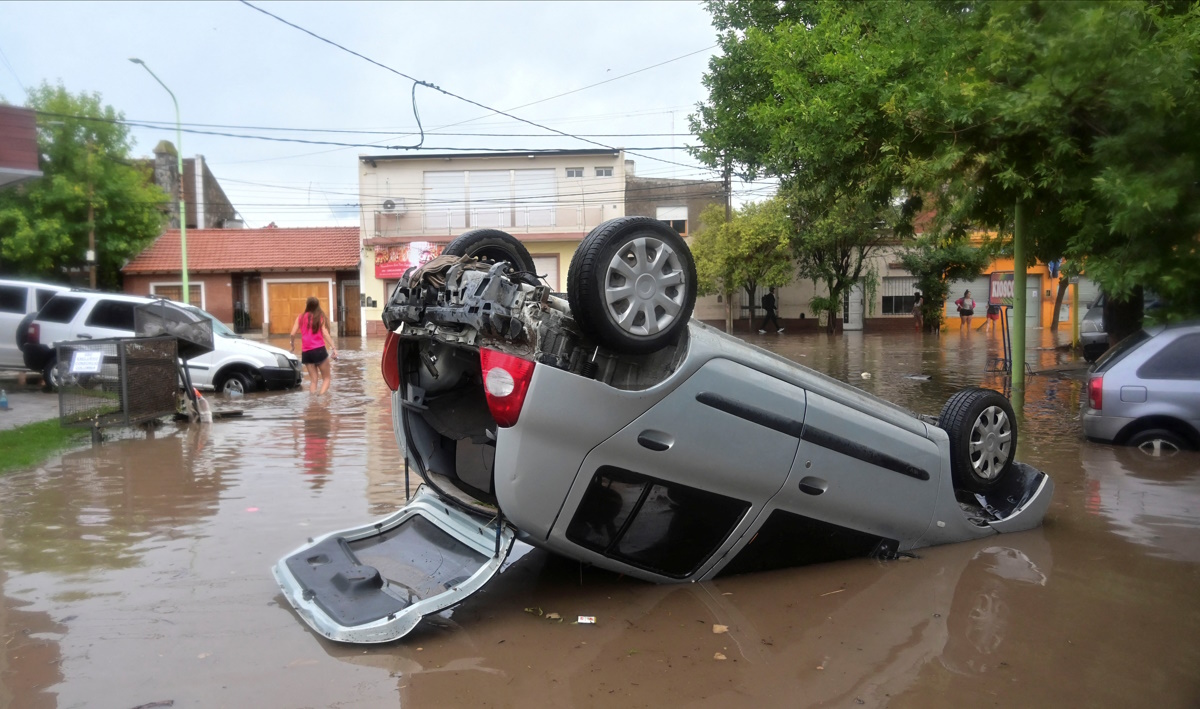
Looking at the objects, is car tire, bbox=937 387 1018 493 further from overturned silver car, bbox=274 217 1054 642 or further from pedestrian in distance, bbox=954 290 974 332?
pedestrian in distance, bbox=954 290 974 332

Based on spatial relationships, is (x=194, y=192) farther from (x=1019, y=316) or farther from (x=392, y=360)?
(x=392, y=360)

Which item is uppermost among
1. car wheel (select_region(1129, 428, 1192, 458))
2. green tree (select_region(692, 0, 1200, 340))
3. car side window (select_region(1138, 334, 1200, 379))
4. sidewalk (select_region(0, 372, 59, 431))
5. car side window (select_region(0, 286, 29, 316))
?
green tree (select_region(692, 0, 1200, 340))

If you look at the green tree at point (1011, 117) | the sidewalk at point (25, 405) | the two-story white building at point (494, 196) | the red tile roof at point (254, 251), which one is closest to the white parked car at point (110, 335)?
the sidewalk at point (25, 405)

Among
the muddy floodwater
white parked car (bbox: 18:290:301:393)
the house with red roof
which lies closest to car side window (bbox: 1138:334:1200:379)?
the muddy floodwater

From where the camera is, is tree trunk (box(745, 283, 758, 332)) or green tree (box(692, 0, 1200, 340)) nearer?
green tree (box(692, 0, 1200, 340))

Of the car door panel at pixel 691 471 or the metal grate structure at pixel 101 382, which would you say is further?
the metal grate structure at pixel 101 382

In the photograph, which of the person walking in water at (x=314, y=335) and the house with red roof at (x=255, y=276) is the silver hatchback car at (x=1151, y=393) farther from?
the house with red roof at (x=255, y=276)

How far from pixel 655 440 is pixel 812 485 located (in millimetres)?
1079

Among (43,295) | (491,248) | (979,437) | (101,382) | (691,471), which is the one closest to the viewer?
(691,471)

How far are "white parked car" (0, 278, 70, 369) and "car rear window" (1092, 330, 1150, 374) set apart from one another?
16384mm

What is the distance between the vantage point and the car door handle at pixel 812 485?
4.97 meters

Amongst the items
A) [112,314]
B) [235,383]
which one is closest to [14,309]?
[112,314]

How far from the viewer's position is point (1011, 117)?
516 cm

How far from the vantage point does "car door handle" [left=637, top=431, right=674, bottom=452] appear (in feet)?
14.6
